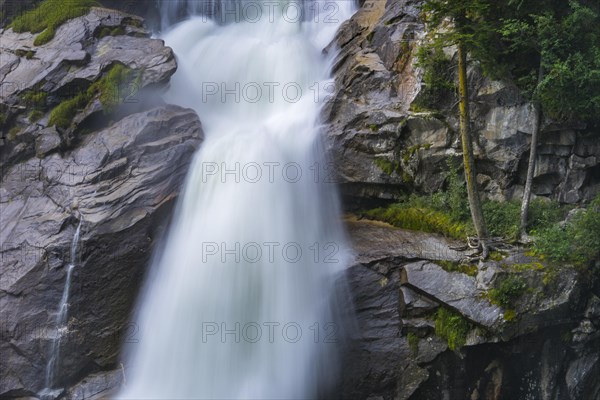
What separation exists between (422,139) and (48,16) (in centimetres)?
1043

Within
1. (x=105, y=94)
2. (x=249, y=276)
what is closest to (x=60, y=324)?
(x=249, y=276)

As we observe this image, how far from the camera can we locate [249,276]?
9.89 m

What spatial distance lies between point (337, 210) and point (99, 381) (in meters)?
5.55

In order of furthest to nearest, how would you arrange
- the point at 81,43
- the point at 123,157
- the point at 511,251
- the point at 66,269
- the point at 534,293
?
the point at 81,43 → the point at 123,157 → the point at 66,269 → the point at 511,251 → the point at 534,293

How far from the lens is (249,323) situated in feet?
31.5

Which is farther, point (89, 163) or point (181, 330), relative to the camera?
point (89, 163)

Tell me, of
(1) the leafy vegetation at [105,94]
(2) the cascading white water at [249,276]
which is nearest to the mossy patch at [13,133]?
(1) the leafy vegetation at [105,94]

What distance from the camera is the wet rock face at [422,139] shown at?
10406 mm

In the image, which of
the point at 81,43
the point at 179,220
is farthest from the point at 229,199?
the point at 81,43

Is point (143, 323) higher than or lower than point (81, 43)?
lower

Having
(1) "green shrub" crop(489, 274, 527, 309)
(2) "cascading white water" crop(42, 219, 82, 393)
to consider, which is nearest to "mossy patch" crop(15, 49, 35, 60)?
(2) "cascading white water" crop(42, 219, 82, 393)

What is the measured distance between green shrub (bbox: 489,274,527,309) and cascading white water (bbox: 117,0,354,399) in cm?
260

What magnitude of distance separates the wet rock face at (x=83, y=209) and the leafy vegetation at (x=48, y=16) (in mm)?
1282

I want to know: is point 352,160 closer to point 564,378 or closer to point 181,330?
point 181,330
